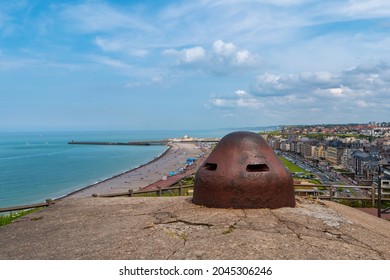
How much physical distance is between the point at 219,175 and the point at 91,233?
2869 mm

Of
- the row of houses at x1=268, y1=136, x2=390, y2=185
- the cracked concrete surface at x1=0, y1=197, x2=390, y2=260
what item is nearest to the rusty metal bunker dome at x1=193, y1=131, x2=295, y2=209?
the cracked concrete surface at x1=0, y1=197, x2=390, y2=260

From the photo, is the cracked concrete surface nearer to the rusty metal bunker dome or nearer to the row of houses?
the rusty metal bunker dome

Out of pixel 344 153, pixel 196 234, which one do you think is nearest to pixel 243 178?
pixel 196 234

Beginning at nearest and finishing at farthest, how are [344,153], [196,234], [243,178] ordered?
[196,234] → [243,178] → [344,153]

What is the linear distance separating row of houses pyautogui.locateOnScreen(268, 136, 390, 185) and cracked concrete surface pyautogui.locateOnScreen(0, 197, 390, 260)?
4683 cm

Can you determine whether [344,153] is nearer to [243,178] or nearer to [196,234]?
[243,178]

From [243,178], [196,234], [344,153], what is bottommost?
[344,153]

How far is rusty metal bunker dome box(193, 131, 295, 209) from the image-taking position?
7758 mm

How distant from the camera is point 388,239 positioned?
6.68 m

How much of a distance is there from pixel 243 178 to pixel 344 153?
2970 inches

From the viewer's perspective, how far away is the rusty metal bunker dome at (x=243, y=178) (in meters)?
7.76

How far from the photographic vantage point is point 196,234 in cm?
624

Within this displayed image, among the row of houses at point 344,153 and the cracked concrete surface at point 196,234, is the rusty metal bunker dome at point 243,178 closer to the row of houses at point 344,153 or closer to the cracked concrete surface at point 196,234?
the cracked concrete surface at point 196,234

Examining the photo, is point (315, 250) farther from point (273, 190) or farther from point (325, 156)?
point (325, 156)
